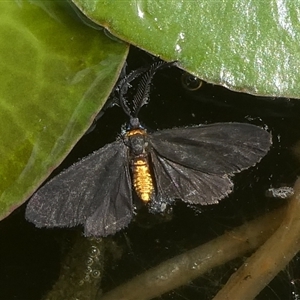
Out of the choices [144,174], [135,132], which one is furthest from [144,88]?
→ [144,174]

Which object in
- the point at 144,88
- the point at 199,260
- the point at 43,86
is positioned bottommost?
the point at 199,260

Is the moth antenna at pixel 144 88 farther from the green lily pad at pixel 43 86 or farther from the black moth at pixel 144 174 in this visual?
the green lily pad at pixel 43 86

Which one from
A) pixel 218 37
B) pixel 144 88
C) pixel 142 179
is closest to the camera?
pixel 218 37

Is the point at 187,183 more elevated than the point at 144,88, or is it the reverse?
the point at 144,88

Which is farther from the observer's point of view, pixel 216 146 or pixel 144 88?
pixel 144 88

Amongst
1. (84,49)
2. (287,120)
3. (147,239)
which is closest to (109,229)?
(147,239)

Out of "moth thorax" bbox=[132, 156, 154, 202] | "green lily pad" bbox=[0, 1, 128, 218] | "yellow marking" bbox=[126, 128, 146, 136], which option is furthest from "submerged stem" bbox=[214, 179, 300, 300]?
"green lily pad" bbox=[0, 1, 128, 218]

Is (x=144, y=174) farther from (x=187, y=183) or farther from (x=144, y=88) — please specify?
(x=144, y=88)
